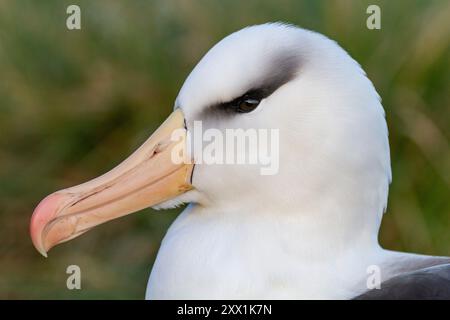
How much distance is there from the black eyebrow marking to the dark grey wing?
705mm

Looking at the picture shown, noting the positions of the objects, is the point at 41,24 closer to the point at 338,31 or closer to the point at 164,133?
the point at 338,31

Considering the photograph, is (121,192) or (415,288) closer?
(415,288)

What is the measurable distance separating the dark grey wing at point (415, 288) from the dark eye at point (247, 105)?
0.68m

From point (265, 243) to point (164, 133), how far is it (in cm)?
51

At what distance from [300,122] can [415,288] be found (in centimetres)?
62

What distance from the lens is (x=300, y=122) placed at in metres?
2.80

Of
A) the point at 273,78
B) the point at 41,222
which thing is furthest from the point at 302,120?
the point at 41,222

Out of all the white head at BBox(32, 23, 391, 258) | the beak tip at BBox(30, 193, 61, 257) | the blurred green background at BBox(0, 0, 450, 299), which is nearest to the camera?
the white head at BBox(32, 23, 391, 258)

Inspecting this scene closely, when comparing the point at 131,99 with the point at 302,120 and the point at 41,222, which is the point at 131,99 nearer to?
the point at 41,222

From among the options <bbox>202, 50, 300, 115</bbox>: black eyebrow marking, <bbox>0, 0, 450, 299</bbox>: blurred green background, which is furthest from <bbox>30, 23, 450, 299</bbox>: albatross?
<bbox>0, 0, 450, 299</bbox>: blurred green background

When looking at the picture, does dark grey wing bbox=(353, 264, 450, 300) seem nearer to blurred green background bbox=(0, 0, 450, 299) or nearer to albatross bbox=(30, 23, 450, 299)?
albatross bbox=(30, 23, 450, 299)

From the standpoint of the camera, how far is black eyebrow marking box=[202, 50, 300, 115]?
9.32ft

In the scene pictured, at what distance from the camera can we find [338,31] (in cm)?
493
